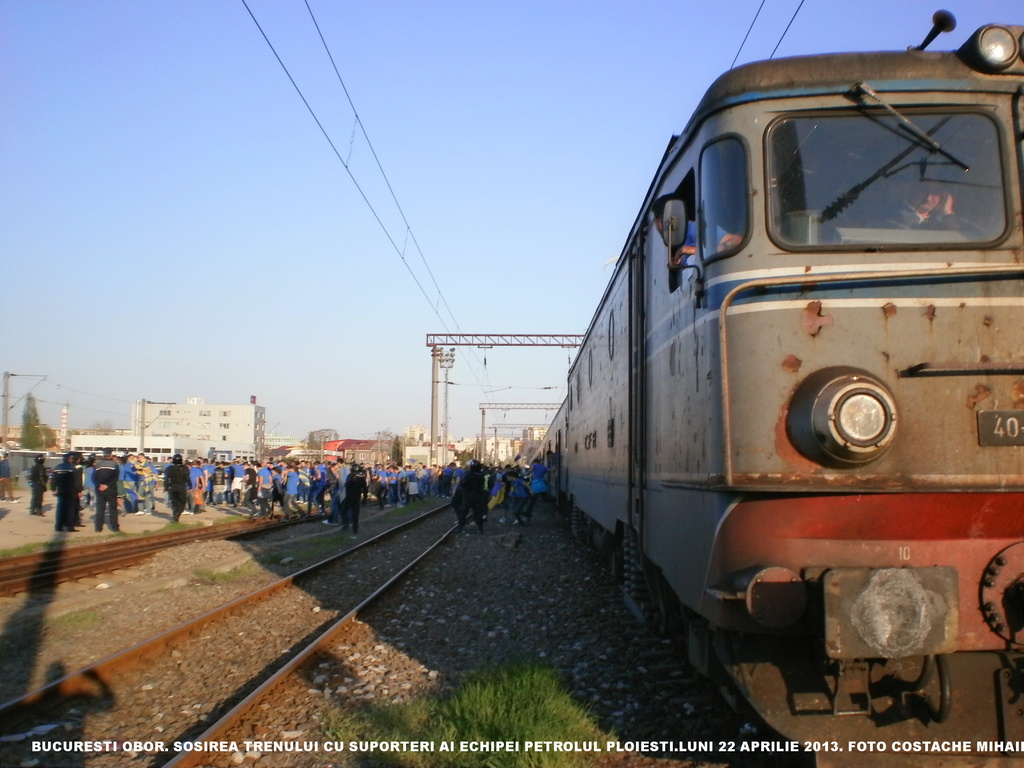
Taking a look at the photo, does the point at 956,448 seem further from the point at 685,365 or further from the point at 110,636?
the point at 110,636

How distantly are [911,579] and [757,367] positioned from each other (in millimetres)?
1127

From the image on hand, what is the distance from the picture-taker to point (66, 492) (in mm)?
18109

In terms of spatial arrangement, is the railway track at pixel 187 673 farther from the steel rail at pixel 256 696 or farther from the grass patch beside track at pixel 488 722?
the grass patch beside track at pixel 488 722

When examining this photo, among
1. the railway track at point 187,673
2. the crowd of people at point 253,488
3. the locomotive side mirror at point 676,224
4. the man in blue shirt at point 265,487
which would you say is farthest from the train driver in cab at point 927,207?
the man in blue shirt at point 265,487

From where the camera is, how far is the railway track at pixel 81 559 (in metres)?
11.7

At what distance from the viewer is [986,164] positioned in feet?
13.7

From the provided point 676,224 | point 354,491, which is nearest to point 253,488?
point 354,491

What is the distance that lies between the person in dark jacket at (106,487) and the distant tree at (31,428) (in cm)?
6649

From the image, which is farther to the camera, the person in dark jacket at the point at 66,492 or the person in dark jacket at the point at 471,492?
the person in dark jacket at the point at 471,492

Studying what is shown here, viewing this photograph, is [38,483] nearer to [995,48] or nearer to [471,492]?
[471,492]

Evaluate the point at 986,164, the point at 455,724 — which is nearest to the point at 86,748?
the point at 455,724

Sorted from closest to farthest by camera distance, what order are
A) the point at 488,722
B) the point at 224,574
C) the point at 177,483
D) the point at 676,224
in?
the point at 676,224 < the point at 488,722 < the point at 224,574 < the point at 177,483

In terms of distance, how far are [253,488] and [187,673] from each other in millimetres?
19218

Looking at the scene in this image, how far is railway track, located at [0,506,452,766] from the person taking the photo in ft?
18.8
